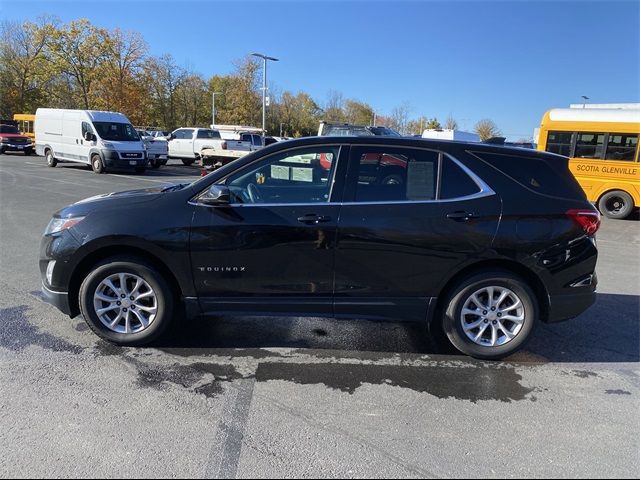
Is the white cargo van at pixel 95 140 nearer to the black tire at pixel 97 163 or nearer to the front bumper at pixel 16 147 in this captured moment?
the black tire at pixel 97 163

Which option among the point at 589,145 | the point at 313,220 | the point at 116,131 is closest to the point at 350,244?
the point at 313,220

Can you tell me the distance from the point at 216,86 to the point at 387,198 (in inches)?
2855

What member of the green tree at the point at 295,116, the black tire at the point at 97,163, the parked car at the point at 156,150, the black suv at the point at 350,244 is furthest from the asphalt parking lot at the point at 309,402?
the green tree at the point at 295,116

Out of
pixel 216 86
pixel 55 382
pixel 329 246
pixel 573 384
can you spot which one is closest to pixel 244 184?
pixel 329 246

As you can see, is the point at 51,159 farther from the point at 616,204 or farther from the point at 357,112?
the point at 357,112

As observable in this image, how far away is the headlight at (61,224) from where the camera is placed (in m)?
3.91

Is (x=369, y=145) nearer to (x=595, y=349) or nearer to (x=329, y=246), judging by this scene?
(x=329, y=246)

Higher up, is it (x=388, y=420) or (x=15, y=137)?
(x=15, y=137)

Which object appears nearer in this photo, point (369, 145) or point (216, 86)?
point (369, 145)

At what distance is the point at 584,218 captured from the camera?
3.89 meters

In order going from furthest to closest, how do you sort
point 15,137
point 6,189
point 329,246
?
1. point 15,137
2. point 6,189
3. point 329,246

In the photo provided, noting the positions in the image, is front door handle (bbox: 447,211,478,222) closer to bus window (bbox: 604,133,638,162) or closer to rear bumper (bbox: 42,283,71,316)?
rear bumper (bbox: 42,283,71,316)

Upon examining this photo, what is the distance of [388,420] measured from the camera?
10.1ft

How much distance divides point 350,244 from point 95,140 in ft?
63.7
